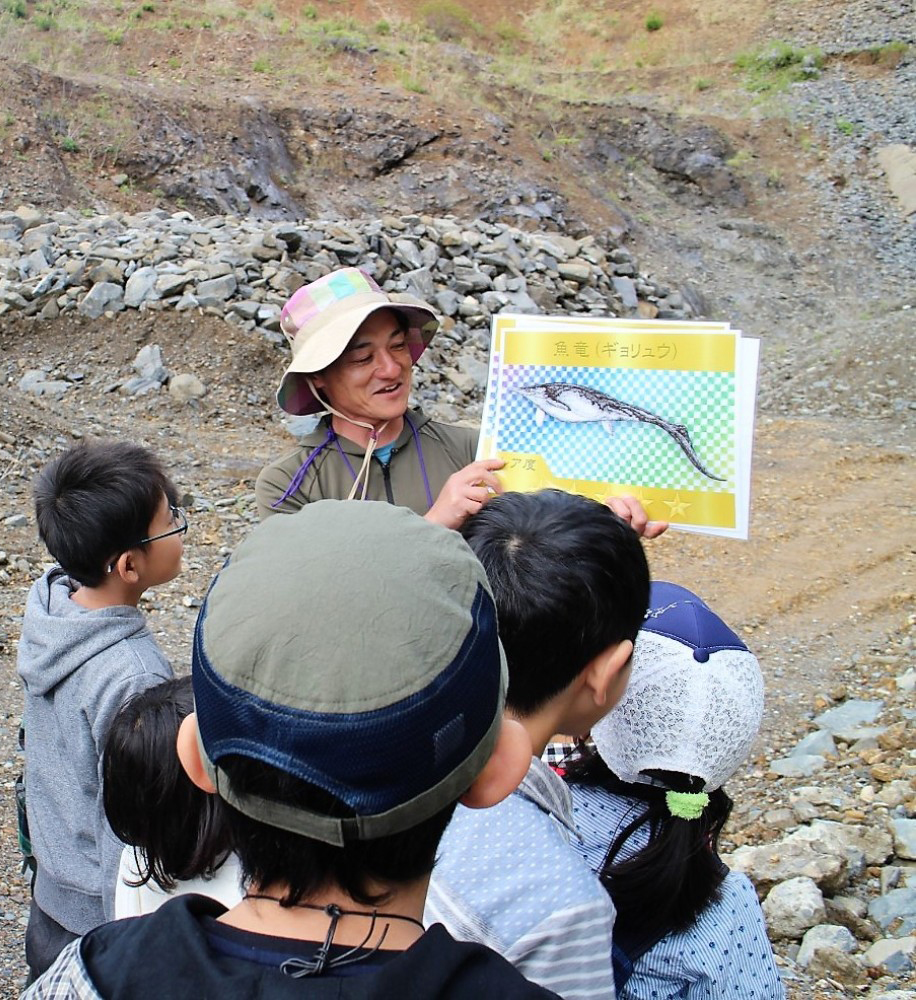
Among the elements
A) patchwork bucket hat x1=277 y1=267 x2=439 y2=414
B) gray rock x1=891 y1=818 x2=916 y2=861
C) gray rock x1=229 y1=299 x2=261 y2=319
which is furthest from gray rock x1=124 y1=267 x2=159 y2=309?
gray rock x1=891 y1=818 x2=916 y2=861

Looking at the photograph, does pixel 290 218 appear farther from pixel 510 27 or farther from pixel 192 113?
pixel 510 27

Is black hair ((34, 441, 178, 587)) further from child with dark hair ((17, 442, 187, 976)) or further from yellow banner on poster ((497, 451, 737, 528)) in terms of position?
yellow banner on poster ((497, 451, 737, 528))

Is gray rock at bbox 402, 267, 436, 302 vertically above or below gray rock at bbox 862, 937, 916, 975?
below

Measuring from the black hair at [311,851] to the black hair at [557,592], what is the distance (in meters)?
0.45

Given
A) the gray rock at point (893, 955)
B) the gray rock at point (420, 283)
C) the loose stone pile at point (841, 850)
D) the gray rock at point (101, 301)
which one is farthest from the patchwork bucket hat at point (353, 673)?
the gray rock at point (420, 283)

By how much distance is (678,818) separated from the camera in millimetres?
1623

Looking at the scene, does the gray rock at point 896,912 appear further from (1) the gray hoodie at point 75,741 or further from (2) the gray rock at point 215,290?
(2) the gray rock at point 215,290

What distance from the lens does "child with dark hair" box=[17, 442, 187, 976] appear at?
81.5 inches

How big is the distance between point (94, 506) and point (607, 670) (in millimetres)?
1375

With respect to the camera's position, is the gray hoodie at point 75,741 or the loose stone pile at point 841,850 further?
the loose stone pile at point 841,850

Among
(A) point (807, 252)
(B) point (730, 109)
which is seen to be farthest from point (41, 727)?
(B) point (730, 109)

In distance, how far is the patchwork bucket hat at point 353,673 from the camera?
2.96ft

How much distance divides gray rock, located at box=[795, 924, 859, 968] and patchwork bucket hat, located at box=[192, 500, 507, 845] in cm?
256

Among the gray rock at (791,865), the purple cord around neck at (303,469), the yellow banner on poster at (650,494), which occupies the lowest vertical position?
the gray rock at (791,865)
